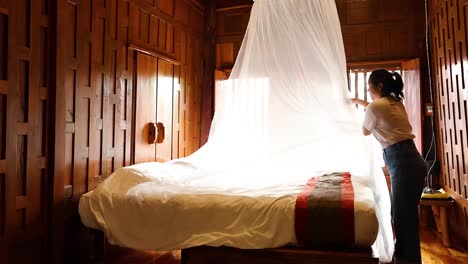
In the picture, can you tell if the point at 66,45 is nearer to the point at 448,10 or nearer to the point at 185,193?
the point at 185,193

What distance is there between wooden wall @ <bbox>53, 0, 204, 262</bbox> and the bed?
243mm

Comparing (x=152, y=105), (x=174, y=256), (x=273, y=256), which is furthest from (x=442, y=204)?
(x=152, y=105)

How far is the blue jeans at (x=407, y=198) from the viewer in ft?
6.63

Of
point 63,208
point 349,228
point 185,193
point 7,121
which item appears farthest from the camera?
point 63,208

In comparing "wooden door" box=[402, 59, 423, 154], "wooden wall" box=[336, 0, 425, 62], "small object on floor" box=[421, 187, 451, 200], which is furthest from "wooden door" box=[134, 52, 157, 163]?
"wooden door" box=[402, 59, 423, 154]

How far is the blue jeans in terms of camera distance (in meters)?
2.02

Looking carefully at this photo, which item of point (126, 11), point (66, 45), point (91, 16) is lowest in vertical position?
point (66, 45)

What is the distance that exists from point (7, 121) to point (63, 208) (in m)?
0.70

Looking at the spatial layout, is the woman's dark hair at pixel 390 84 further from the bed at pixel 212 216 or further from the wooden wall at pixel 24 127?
the wooden wall at pixel 24 127

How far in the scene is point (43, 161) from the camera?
2.20m

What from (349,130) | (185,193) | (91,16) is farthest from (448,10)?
(91,16)

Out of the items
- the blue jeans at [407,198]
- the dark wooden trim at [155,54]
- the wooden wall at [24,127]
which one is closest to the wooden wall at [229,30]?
the dark wooden trim at [155,54]

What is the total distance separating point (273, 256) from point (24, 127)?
5.33ft

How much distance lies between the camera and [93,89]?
2615 mm
